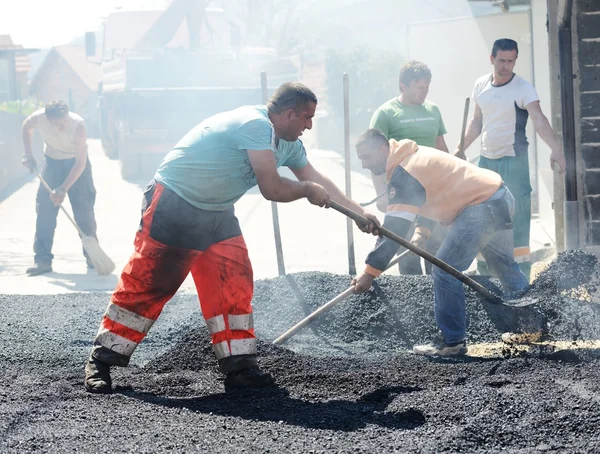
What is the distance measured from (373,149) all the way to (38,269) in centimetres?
506

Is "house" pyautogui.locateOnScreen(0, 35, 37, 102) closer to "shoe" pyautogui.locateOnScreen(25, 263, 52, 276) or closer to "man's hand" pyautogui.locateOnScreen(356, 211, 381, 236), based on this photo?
"shoe" pyautogui.locateOnScreen(25, 263, 52, 276)

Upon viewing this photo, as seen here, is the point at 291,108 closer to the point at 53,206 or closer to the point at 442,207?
the point at 442,207

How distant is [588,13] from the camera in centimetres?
677

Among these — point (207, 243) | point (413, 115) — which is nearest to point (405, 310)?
point (413, 115)

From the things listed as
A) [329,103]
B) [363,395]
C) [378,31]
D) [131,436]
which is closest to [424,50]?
[329,103]

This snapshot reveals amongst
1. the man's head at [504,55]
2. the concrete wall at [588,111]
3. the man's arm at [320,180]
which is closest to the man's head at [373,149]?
the man's arm at [320,180]

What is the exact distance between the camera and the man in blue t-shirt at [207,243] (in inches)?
173

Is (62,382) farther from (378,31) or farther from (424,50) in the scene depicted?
(378,31)

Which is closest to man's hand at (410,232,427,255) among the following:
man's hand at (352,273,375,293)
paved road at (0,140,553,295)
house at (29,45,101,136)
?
man's hand at (352,273,375,293)

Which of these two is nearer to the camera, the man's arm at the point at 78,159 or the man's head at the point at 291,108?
the man's head at the point at 291,108

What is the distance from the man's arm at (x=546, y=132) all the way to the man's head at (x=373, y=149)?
72.4 inches

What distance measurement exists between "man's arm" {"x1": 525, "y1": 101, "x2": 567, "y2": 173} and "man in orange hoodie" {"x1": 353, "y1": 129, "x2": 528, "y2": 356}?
117cm

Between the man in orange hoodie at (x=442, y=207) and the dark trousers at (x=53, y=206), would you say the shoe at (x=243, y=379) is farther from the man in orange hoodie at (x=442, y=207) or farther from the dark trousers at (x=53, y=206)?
the dark trousers at (x=53, y=206)

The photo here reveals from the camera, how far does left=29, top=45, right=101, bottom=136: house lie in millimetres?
50062
